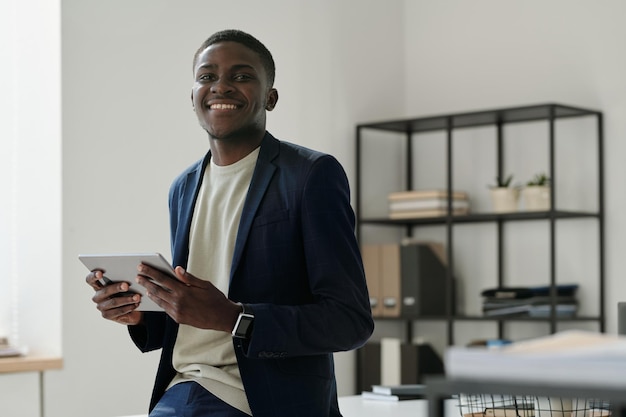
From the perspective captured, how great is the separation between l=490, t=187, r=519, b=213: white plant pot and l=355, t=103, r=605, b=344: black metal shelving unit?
1.6 inches

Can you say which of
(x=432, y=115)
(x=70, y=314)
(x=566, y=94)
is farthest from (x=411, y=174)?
(x=70, y=314)

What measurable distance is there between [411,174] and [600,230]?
1.18 meters

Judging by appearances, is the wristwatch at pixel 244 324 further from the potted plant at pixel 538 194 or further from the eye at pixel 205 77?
the potted plant at pixel 538 194

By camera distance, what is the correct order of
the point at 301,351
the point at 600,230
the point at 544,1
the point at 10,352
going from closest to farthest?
1. the point at 301,351
2. the point at 10,352
3. the point at 600,230
4. the point at 544,1

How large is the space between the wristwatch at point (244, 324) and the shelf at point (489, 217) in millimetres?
3052

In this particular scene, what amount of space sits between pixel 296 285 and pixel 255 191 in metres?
0.20

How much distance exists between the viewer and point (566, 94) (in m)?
4.84

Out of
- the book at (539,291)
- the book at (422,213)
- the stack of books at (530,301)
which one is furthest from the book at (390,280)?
the book at (539,291)

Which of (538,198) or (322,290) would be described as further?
(538,198)

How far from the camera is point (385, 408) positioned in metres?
2.54

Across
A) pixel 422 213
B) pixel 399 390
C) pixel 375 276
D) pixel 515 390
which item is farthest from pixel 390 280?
pixel 515 390

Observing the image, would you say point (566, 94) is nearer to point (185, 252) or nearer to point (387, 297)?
point (387, 297)

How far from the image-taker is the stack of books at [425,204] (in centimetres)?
502

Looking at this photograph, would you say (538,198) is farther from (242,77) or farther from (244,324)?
(244,324)
